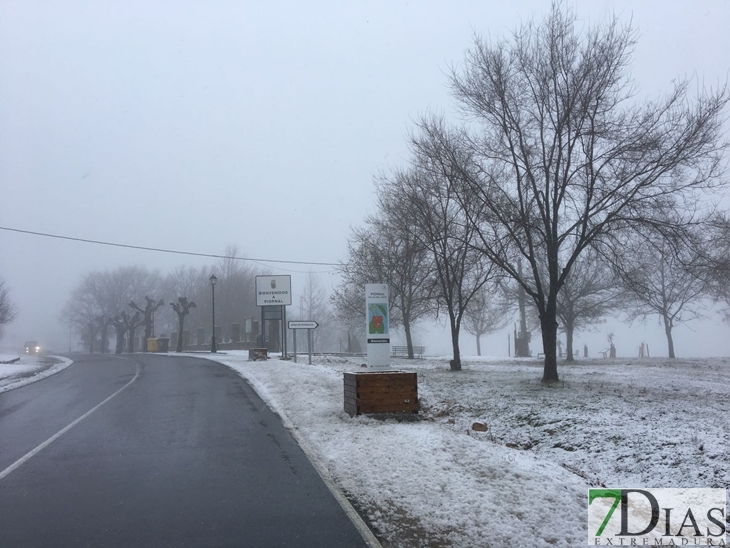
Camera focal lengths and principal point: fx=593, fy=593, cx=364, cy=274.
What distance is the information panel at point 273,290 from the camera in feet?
106

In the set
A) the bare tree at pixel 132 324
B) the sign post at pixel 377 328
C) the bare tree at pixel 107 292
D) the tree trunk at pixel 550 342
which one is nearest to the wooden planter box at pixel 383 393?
the sign post at pixel 377 328

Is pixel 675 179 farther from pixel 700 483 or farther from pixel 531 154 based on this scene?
pixel 700 483

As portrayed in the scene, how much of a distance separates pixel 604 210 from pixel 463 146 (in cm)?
460

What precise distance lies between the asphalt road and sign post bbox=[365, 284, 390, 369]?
2904 millimetres

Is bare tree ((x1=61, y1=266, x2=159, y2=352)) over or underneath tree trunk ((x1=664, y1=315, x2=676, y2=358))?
over

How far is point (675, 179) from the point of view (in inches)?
592

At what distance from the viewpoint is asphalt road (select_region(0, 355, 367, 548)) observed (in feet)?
18.0

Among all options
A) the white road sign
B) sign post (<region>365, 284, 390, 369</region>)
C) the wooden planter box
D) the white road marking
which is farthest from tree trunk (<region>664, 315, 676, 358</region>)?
the white road marking

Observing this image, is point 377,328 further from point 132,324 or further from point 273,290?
point 132,324

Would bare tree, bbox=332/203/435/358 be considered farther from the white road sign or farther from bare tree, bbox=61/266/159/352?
bare tree, bbox=61/266/159/352

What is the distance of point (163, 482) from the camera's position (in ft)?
23.7

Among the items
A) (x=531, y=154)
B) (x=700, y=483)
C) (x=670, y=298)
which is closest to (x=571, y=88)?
(x=531, y=154)

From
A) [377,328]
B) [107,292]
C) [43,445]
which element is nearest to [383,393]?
[377,328]

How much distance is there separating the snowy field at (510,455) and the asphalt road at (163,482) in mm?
605
